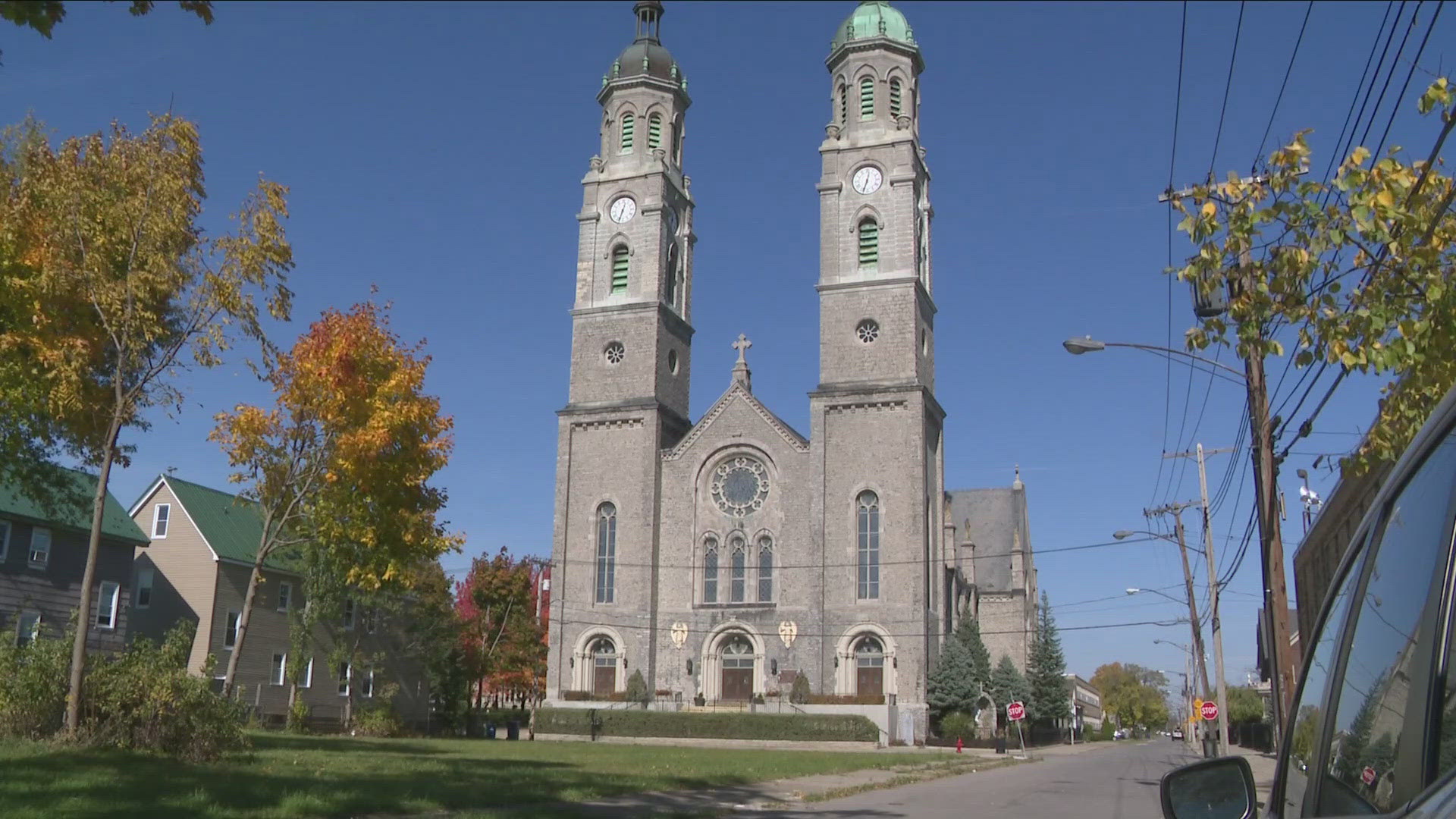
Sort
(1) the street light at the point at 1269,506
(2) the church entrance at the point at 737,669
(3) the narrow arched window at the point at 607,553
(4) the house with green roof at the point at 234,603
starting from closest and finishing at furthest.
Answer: (1) the street light at the point at 1269,506 < (4) the house with green roof at the point at 234,603 < (2) the church entrance at the point at 737,669 < (3) the narrow arched window at the point at 607,553

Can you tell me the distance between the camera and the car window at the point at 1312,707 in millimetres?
3221

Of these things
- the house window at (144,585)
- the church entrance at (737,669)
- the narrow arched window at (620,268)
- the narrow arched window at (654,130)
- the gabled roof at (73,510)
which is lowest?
the church entrance at (737,669)

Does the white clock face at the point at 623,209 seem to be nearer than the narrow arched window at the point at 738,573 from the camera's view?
No

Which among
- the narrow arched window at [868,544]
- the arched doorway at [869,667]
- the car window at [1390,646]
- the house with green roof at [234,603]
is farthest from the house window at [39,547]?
the car window at [1390,646]

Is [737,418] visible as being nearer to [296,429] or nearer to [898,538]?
[898,538]

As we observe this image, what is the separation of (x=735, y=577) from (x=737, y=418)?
24.3 ft

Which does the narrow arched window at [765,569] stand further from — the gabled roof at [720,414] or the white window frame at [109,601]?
the white window frame at [109,601]

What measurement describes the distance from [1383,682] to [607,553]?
55.8 meters

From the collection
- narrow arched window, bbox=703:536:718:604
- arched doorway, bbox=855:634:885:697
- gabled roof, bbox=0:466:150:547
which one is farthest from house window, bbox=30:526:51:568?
arched doorway, bbox=855:634:885:697

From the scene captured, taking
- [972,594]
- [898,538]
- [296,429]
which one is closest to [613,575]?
[898,538]

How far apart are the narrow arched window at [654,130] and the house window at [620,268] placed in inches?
231

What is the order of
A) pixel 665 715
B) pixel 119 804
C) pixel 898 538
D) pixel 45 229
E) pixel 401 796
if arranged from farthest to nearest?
pixel 898 538 < pixel 665 715 < pixel 45 229 < pixel 401 796 < pixel 119 804

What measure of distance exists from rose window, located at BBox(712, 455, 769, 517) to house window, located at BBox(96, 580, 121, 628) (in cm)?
2591

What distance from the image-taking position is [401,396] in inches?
1133
